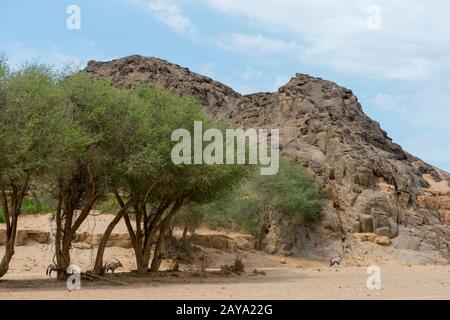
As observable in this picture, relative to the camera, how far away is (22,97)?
20.5 meters

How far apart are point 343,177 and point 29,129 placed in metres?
36.7

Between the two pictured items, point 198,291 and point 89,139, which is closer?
point 198,291

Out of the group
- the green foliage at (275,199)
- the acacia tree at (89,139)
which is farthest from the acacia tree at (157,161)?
the green foliage at (275,199)

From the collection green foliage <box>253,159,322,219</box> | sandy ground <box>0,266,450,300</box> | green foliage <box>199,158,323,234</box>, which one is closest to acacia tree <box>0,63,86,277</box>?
sandy ground <box>0,266,450,300</box>

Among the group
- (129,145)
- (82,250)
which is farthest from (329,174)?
(129,145)

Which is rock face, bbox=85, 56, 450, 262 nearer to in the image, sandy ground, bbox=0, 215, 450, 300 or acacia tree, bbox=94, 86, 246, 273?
sandy ground, bbox=0, 215, 450, 300

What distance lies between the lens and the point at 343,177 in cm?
5300

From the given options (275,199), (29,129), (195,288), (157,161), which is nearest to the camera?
(29,129)

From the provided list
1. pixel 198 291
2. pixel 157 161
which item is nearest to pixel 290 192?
pixel 157 161

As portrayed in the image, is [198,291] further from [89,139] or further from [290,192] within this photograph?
[290,192]

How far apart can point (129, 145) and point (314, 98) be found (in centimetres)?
4608

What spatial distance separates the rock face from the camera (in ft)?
156

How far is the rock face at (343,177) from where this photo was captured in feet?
156
